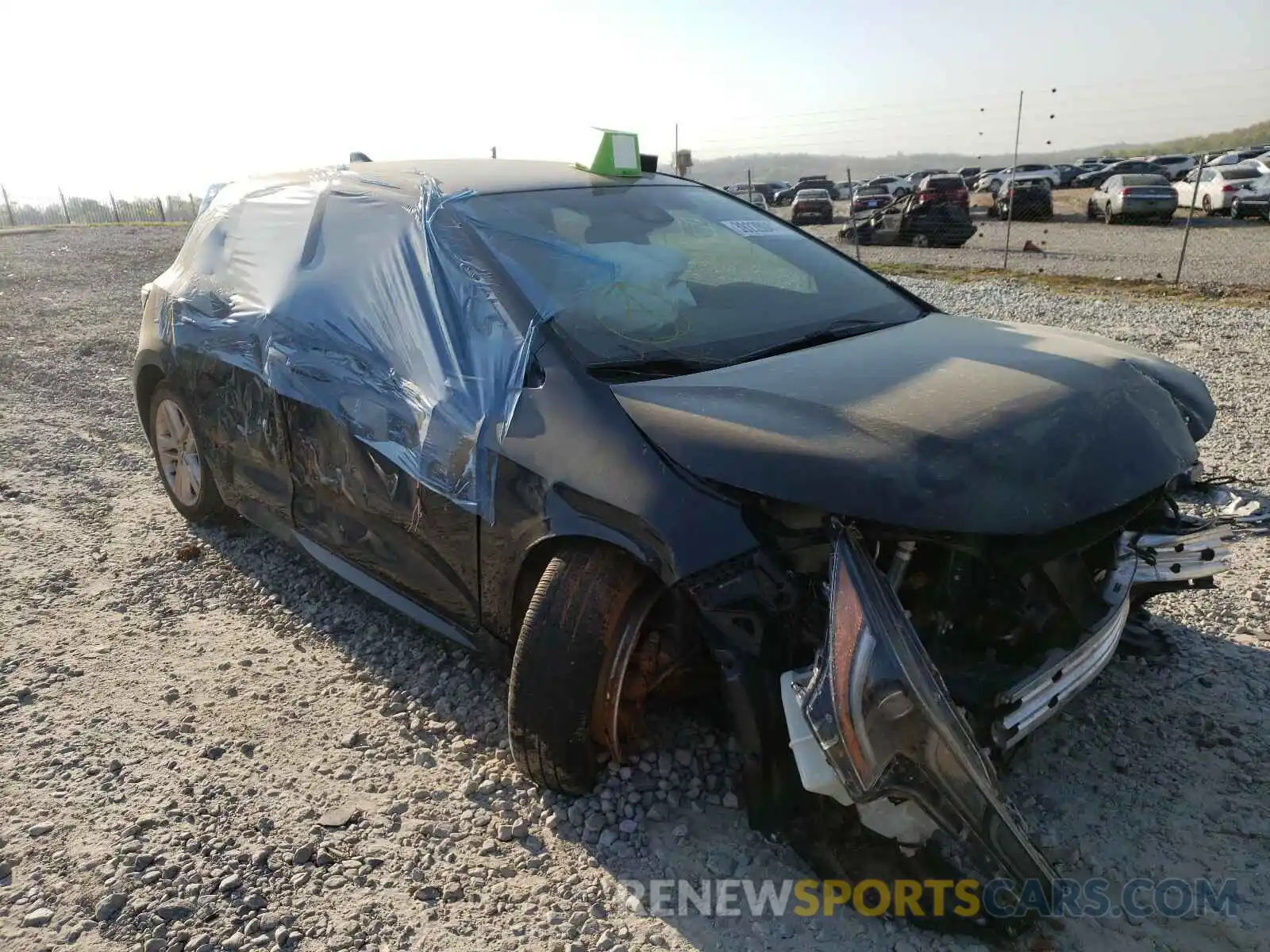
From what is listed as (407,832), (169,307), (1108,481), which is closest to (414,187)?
(169,307)

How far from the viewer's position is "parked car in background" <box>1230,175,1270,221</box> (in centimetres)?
2092

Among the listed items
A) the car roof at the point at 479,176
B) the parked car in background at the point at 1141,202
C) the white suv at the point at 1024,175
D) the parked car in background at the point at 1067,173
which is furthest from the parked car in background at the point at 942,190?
the parked car in background at the point at 1067,173

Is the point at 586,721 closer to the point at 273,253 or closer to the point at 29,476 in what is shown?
the point at 273,253

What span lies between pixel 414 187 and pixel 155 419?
2226 millimetres

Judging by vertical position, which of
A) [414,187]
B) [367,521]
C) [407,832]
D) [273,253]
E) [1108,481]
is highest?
[414,187]

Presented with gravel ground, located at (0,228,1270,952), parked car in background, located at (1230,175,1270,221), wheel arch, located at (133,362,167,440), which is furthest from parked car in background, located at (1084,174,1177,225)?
wheel arch, located at (133,362,167,440)

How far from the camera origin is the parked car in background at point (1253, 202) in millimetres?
20922

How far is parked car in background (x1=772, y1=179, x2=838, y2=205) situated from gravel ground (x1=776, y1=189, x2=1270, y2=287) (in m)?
16.1

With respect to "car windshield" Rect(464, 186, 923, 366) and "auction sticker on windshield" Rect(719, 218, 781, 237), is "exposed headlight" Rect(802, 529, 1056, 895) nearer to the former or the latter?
"car windshield" Rect(464, 186, 923, 366)

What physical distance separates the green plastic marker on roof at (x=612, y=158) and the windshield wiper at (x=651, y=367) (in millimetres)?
1302

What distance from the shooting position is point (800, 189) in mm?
39688

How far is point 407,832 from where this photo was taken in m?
2.52

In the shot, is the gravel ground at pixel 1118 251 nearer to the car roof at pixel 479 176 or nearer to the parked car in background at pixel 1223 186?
the parked car in background at pixel 1223 186

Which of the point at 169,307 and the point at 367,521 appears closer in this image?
the point at 367,521
